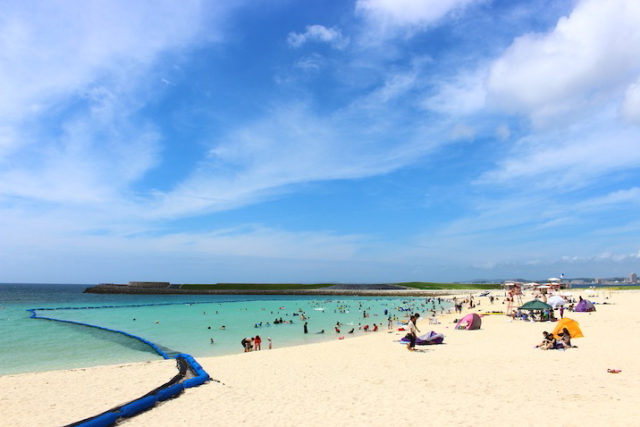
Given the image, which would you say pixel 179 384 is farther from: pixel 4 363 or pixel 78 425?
pixel 4 363

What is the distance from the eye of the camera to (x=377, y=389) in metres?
11.3

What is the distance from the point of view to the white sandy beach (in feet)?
29.1

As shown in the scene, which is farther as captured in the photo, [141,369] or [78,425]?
[141,369]

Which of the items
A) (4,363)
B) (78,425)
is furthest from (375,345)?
(4,363)

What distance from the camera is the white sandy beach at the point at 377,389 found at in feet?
29.1

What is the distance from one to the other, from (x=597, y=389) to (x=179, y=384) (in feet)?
37.3

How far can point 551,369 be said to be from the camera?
12.9 metres

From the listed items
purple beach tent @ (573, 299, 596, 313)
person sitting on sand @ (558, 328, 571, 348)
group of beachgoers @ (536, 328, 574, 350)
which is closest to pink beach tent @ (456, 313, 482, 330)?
person sitting on sand @ (558, 328, 571, 348)

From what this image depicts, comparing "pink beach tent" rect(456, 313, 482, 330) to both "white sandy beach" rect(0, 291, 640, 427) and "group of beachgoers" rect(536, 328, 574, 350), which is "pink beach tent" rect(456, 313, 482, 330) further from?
"group of beachgoers" rect(536, 328, 574, 350)

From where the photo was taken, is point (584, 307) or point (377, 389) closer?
point (377, 389)

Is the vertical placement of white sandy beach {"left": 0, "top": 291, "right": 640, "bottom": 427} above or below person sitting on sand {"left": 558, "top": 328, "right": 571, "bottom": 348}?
below

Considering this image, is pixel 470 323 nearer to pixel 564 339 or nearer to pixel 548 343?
pixel 564 339

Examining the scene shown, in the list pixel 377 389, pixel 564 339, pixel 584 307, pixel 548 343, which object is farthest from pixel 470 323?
pixel 377 389

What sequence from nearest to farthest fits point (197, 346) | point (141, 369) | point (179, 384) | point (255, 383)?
point (179, 384), point (255, 383), point (141, 369), point (197, 346)
